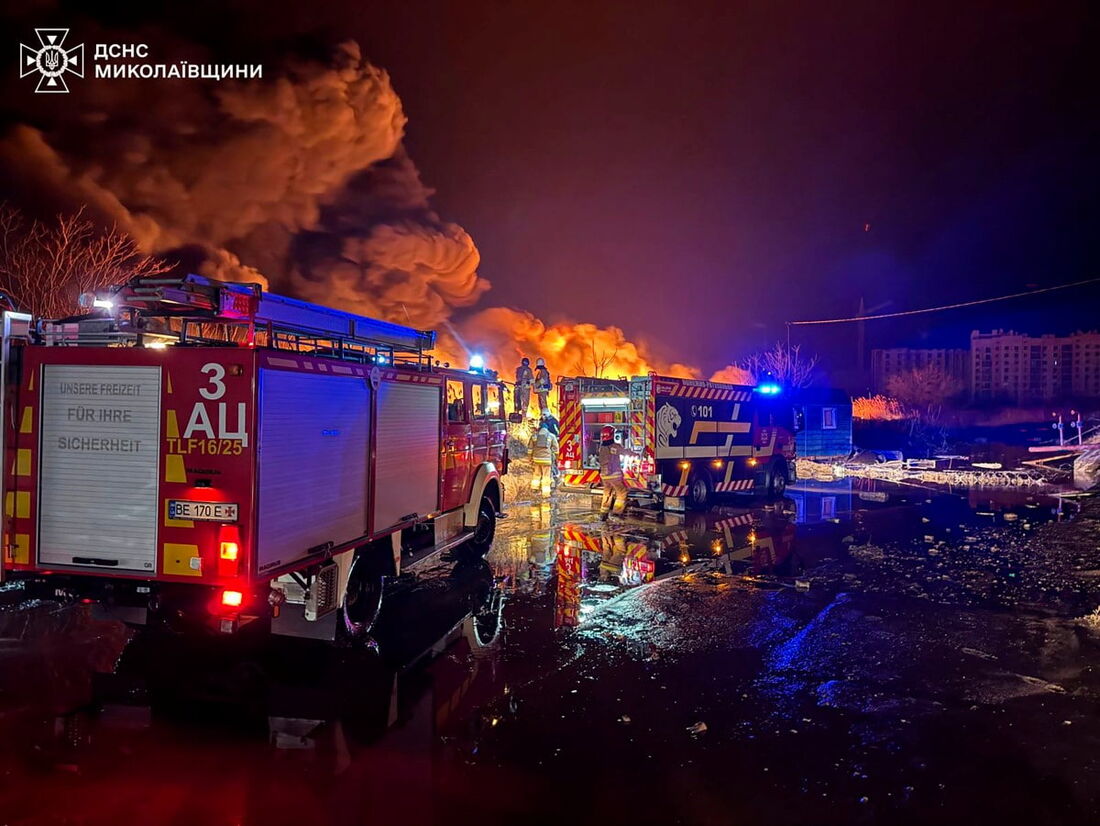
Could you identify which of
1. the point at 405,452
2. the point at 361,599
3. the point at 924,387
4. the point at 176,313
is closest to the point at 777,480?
the point at 405,452

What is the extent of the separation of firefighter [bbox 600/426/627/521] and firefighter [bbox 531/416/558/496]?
5.02 ft

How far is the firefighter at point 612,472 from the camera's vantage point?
14.8 m

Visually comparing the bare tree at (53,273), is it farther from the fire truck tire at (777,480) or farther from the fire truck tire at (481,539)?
the fire truck tire at (777,480)

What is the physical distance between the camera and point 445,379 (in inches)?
338

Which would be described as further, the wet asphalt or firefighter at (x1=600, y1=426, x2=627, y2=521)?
firefighter at (x1=600, y1=426, x2=627, y2=521)

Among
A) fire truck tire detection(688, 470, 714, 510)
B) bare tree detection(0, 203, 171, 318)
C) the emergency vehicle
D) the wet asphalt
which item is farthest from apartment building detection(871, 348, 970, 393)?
the wet asphalt

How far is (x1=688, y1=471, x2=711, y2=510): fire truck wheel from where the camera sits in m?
15.3

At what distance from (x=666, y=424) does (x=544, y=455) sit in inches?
136

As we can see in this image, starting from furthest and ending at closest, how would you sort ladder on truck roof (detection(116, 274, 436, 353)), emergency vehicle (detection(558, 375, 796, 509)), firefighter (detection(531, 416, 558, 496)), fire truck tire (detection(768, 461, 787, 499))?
fire truck tire (detection(768, 461, 787, 499)) < firefighter (detection(531, 416, 558, 496)) < emergency vehicle (detection(558, 375, 796, 509)) < ladder on truck roof (detection(116, 274, 436, 353))

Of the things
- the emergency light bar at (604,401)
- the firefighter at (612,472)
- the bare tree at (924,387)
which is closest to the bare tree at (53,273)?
the emergency light bar at (604,401)

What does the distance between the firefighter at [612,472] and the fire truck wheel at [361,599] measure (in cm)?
803

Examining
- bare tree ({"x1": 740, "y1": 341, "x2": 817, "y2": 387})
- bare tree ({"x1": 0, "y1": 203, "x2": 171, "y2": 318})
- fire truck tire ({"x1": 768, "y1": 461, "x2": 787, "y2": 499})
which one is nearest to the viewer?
bare tree ({"x1": 0, "y1": 203, "x2": 171, "y2": 318})

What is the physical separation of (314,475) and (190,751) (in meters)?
2.23

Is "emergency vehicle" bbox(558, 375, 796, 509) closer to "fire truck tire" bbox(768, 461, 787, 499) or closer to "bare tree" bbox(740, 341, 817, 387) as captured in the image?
"fire truck tire" bbox(768, 461, 787, 499)
